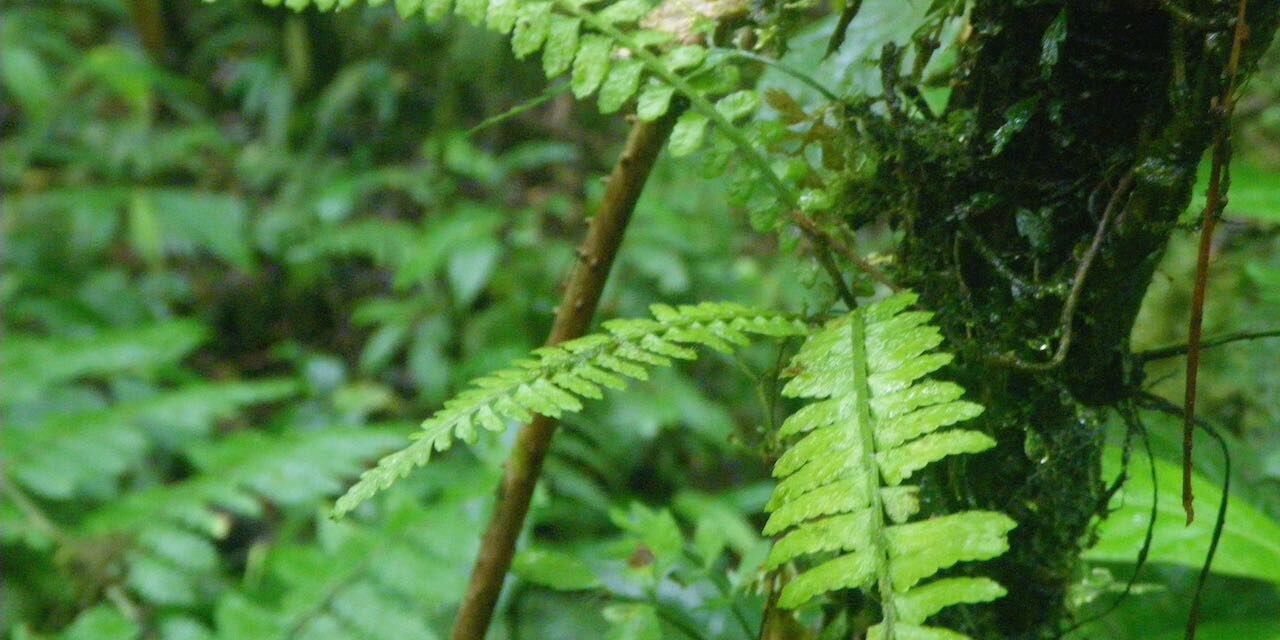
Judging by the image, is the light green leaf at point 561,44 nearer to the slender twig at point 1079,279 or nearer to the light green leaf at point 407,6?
the light green leaf at point 407,6

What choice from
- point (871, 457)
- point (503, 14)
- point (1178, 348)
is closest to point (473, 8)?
point (503, 14)

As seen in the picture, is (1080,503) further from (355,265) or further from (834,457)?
(355,265)

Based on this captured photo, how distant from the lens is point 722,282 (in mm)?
2867

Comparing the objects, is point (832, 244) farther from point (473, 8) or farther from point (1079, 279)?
point (473, 8)

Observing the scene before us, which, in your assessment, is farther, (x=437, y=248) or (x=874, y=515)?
(x=437, y=248)

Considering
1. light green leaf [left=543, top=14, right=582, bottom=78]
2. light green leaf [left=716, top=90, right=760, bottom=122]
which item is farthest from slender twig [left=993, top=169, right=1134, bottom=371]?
light green leaf [left=543, top=14, right=582, bottom=78]

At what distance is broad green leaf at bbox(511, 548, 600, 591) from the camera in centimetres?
84

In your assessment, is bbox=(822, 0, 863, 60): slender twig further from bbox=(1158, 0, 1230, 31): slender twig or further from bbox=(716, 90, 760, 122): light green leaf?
bbox=(1158, 0, 1230, 31): slender twig

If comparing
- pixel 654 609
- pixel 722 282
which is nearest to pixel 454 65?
pixel 722 282

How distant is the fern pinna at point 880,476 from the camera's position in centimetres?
46

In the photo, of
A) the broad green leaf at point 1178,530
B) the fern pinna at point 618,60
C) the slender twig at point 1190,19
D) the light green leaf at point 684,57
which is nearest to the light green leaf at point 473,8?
the fern pinna at point 618,60

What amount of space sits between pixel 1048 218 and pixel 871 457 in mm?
190

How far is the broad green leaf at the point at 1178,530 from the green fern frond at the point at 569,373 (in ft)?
1.19

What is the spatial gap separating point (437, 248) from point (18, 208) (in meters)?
1.90
